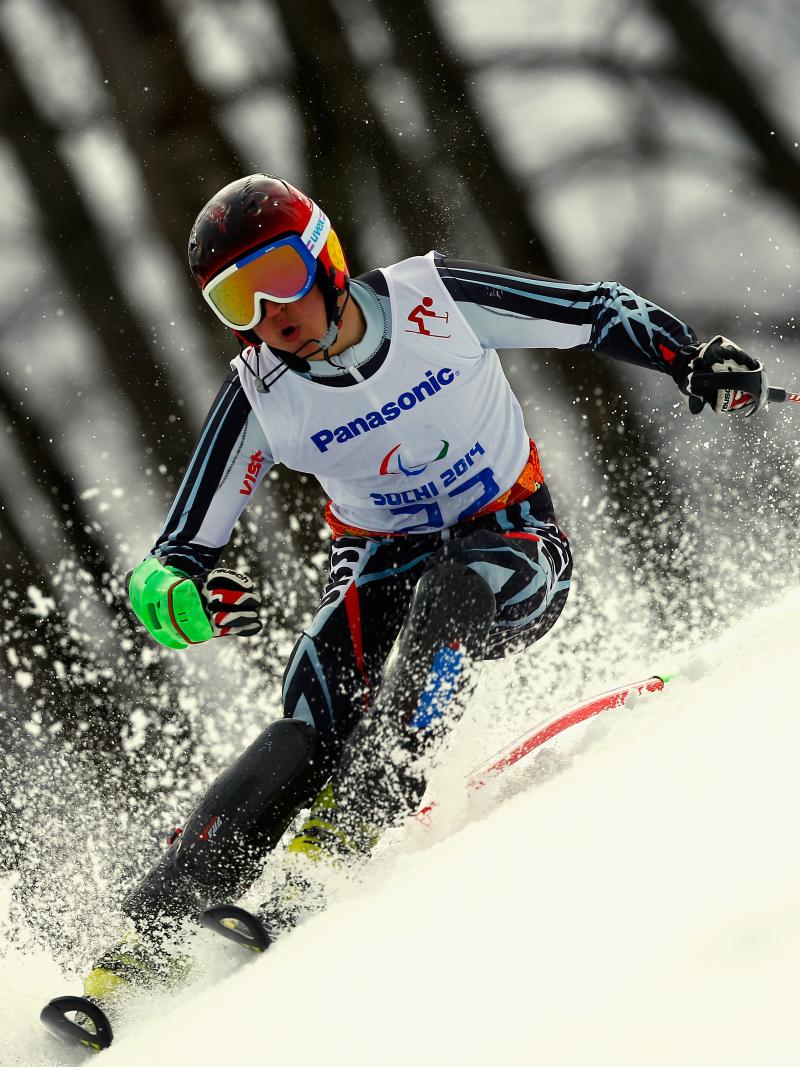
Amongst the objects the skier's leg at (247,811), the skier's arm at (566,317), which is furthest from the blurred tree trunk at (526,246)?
the skier's leg at (247,811)

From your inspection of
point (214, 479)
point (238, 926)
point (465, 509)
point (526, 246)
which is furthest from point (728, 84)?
point (238, 926)

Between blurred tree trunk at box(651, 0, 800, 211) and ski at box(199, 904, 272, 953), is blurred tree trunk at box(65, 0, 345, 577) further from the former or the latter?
ski at box(199, 904, 272, 953)

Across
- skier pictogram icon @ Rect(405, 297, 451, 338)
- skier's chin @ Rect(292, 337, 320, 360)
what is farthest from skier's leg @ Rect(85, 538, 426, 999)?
skier pictogram icon @ Rect(405, 297, 451, 338)

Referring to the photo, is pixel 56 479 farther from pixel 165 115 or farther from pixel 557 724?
pixel 557 724

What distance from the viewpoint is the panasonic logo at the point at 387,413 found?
2535 mm

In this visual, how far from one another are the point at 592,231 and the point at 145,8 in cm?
286

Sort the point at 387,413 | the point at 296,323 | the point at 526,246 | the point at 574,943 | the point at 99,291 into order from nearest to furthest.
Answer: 1. the point at 574,943
2. the point at 296,323
3. the point at 387,413
4. the point at 526,246
5. the point at 99,291

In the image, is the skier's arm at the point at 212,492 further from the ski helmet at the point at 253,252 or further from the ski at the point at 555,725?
the ski at the point at 555,725

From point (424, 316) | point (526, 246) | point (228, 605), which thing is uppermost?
point (424, 316)

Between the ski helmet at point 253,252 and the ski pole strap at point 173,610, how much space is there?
0.63 metres

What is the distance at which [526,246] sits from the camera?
5.68 meters

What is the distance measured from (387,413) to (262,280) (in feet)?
1.48

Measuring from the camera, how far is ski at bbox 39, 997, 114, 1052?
215 cm

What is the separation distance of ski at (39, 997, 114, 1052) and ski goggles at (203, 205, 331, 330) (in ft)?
5.04
